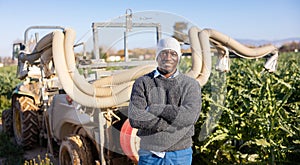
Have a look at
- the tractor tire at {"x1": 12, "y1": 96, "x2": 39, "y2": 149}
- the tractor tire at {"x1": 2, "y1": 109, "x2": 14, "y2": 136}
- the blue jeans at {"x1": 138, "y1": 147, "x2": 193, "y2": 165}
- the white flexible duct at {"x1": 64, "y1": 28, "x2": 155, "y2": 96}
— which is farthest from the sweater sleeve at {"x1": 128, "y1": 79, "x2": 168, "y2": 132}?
the tractor tire at {"x1": 2, "y1": 109, "x2": 14, "y2": 136}

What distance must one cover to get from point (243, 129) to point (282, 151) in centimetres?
67

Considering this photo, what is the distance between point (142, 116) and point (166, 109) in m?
0.17

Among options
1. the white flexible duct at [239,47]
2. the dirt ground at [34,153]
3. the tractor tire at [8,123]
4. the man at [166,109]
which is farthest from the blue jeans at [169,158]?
the tractor tire at [8,123]

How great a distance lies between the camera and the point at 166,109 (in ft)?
7.79

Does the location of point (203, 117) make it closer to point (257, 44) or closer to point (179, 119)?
point (257, 44)

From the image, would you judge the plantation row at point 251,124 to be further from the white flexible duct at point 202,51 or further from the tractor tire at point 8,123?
the tractor tire at point 8,123

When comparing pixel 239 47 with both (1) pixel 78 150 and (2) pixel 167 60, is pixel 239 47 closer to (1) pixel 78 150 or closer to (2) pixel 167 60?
(2) pixel 167 60

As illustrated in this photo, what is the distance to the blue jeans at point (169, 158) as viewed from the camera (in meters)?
2.50

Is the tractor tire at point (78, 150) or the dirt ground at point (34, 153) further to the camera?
the dirt ground at point (34, 153)

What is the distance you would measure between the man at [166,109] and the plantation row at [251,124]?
128 cm

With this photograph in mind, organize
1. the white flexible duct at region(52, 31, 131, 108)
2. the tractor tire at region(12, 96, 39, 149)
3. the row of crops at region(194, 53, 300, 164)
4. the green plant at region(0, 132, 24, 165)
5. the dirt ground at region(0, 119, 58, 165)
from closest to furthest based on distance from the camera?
the white flexible duct at region(52, 31, 131, 108) → the row of crops at region(194, 53, 300, 164) → the green plant at region(0, 132, 24, 165) → the dirt ground at region(0, 119, 58, 165) → the tractor tire at region(12, 96, 39, 149)

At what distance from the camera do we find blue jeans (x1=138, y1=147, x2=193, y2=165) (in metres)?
2.50

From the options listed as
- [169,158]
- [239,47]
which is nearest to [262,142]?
[239,47]

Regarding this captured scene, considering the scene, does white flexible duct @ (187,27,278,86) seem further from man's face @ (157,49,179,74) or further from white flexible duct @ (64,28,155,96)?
man's face @ (157,49,179,74)
